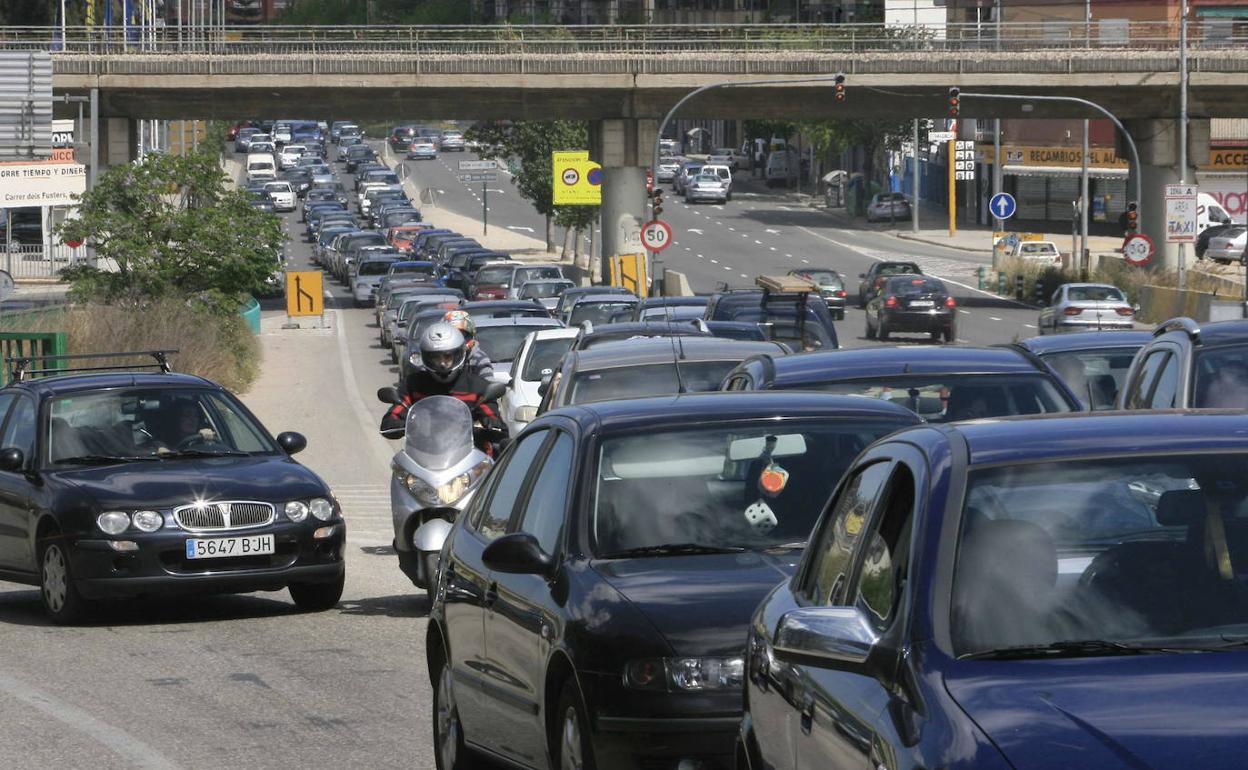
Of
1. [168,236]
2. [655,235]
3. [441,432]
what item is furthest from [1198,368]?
[655,235]

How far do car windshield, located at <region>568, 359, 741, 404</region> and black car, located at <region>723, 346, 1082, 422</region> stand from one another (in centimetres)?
414

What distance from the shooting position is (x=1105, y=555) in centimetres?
449

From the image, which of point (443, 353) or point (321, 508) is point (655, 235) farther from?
point (321, 508)

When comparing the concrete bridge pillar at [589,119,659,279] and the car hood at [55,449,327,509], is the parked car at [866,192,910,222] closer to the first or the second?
the concrete bridge pillar at [589,119,659,279]

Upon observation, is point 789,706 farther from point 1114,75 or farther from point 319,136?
point 319,136

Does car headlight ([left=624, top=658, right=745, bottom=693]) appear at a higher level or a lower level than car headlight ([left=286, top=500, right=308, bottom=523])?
higher

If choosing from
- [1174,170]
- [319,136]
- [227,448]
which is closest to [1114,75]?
[1174,170]

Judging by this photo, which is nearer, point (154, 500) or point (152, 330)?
point (154, 500)

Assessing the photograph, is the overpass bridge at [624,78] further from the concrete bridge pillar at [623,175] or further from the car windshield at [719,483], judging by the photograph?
the car windshield at [719,483]

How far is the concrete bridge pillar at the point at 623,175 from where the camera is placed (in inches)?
2702

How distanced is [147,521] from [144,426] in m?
1.37

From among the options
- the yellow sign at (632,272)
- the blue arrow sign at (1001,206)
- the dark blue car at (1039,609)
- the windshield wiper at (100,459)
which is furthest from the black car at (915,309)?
the dark blue car at (1039,609)

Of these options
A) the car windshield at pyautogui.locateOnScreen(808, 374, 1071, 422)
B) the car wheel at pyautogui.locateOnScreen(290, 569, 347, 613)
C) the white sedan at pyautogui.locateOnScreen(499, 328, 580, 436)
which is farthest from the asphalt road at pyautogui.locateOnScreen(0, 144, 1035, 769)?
the car windshield at pyautogui.locateOnScreen(808, 374, 1071, 422)

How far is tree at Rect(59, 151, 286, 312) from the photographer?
3709 centimetres
